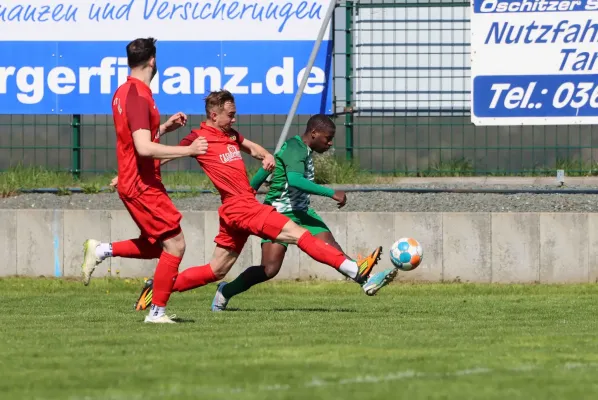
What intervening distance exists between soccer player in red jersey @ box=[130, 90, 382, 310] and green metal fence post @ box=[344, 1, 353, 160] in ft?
19.6

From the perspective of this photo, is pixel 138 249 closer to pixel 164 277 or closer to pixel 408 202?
pixel 164 277

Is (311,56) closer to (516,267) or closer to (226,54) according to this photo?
(226,54)

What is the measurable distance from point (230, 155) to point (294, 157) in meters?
0.75

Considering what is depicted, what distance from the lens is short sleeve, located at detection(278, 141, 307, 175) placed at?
449 inches

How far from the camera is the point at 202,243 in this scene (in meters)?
15.3

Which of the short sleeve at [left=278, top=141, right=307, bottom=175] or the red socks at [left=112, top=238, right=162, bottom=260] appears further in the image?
the short sleeve at [left=278, top=141, right=307, bottom=175]

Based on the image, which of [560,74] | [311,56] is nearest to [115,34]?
[311,56]

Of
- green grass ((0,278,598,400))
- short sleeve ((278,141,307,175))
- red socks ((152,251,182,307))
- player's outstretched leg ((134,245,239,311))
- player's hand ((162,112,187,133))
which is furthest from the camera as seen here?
short sleeve ((278,141,307,175))

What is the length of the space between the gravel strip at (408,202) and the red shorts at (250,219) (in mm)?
5335

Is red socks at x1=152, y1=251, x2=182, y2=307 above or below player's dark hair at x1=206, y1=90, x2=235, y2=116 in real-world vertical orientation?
below

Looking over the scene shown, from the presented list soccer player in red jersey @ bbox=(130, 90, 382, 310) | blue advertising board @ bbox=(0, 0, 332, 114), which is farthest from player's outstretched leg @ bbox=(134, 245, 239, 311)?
blue advertising board @ bbox=(0, 0, 332, 114)

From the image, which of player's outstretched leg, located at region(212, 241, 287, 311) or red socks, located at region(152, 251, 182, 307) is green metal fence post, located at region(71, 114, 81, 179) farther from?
red socks, located at region(152, 251, 182, 307)

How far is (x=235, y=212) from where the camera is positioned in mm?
10789

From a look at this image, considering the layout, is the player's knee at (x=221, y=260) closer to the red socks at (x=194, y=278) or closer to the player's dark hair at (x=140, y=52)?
the red socks at (x=194, y=278)
